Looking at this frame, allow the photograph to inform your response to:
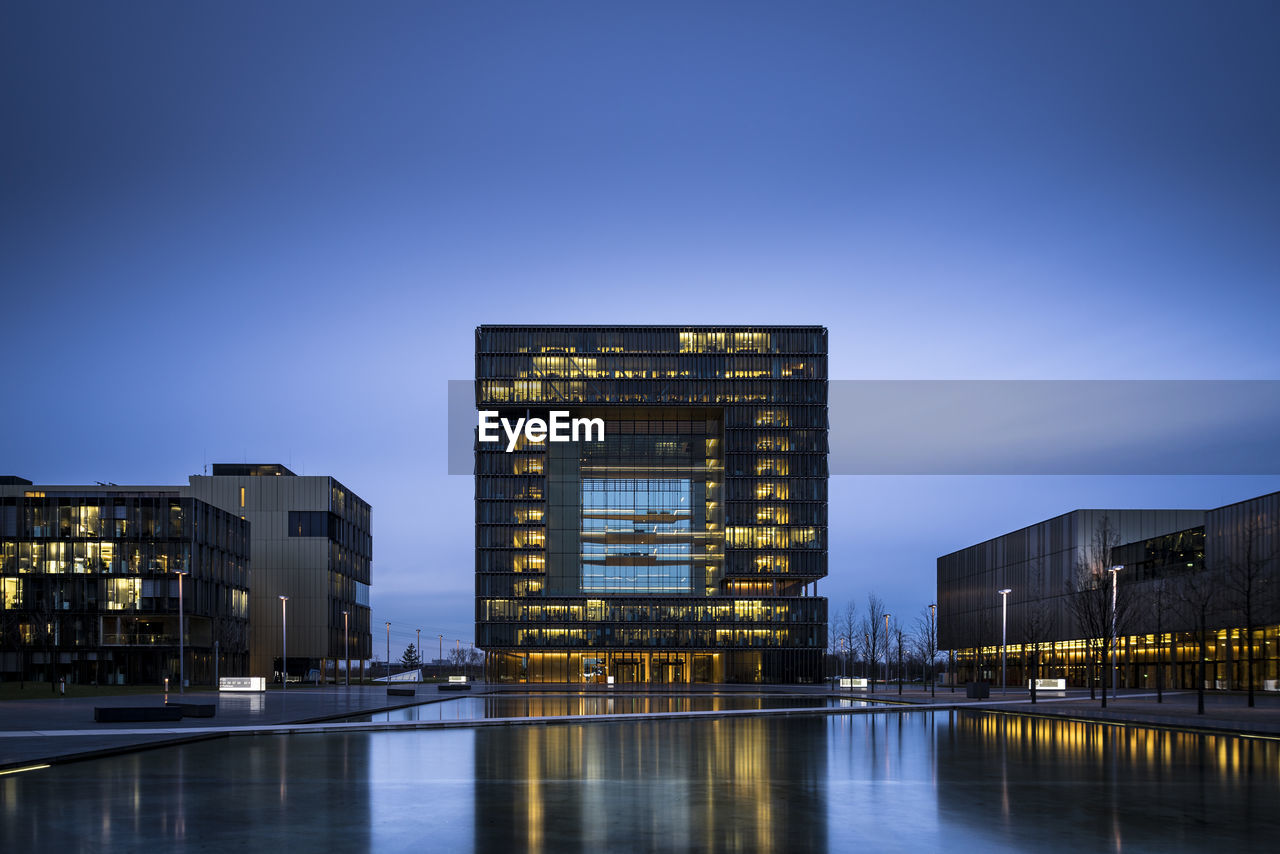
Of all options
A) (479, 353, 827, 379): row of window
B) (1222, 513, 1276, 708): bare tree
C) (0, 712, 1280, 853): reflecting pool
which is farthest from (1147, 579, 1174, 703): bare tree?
(0, 712, 1280, 853): reflecting pool

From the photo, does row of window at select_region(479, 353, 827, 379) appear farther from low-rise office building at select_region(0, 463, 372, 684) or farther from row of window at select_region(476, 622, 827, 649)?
low-rise office building at select_region(0, 463, 372, 684)

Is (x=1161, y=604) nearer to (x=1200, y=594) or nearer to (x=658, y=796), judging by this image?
(x=1200, y=594)

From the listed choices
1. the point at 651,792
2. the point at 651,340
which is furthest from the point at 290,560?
the point at 651,792

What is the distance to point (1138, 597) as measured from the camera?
94312 mm

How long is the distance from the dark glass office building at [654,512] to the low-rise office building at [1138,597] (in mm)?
21443

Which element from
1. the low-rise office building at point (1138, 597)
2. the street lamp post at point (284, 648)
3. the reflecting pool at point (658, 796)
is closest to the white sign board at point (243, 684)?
the street lamp post at point (284, 648)

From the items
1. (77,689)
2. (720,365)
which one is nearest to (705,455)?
(720,365)

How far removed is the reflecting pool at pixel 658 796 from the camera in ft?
49.2

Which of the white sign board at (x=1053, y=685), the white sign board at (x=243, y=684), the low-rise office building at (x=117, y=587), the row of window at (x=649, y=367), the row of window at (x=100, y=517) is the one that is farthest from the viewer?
the row of window at (x=649, y=367)

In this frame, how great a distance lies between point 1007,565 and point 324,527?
280 feet

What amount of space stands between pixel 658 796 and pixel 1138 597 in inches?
3395

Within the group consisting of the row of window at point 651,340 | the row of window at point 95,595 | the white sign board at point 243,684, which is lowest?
the white sign board at point 243,684

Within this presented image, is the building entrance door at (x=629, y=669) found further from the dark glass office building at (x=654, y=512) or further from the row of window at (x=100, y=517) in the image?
the row of window at (x=100, y=517)

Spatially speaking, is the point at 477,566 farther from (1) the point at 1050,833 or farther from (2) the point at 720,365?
(1) the point at 1050,833
